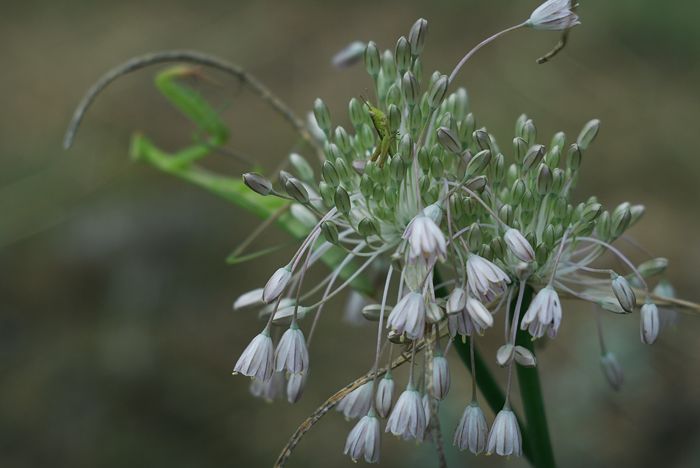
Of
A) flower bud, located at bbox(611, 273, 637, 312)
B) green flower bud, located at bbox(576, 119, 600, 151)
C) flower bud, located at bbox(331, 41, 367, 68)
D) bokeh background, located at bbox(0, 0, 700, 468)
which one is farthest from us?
bokeh background, located at bbox(0, 0, 700, 468)

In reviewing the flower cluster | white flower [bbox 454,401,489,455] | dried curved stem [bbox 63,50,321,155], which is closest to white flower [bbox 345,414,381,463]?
the flower cluster

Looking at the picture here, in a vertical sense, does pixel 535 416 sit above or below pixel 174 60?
below

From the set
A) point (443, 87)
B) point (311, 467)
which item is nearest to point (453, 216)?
point (443, 87)

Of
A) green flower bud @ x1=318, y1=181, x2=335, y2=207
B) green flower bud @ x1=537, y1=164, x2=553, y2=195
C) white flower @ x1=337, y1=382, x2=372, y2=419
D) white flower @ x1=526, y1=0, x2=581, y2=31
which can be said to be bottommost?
white flower @ x1=337, y1=382, x2=372, y2=419

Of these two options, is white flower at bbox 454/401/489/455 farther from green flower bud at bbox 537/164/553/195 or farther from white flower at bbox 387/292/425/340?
green flower bud at bbox 537/164/553/195

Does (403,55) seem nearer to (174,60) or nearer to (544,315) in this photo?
(544,315)

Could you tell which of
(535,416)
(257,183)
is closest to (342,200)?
(257,183)

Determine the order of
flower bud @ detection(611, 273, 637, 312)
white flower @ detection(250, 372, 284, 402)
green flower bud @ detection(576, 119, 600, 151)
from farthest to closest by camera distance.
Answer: white flower @ detection(250, 372, 284, 402), green flower bud @ detection(576, 119, 600, 151), flower bud @ detection(611, 273, 637, 312)
